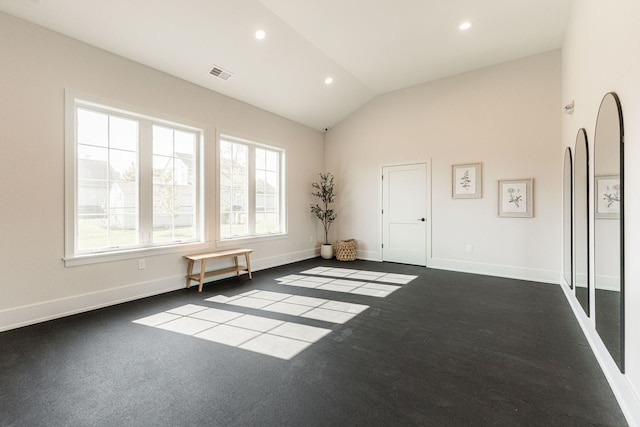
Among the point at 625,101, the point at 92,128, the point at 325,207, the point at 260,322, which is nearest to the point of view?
the point at 625,101

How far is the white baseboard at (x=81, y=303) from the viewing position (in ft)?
9.47

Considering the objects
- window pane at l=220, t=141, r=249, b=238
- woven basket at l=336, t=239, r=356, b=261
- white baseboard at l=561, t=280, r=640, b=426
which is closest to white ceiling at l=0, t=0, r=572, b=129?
window pane at l=220, t=141, r=249, b=238

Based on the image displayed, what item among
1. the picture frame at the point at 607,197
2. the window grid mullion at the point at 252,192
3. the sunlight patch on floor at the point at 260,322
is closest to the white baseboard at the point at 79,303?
the sunlight patch on floor at the point at 260,322

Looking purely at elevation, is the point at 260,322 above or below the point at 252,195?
below

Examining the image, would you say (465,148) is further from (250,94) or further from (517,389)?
(517,389)

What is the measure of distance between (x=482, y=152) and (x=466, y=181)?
539 mm

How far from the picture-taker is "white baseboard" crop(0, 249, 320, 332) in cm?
289

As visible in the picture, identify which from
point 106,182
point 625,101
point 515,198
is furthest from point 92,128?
point 515,198

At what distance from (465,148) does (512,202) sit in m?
1.19

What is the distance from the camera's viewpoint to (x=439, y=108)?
220 inches

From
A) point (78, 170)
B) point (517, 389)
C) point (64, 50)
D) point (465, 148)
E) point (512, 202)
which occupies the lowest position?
point (517, 389)

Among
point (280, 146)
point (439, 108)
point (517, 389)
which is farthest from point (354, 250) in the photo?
point (517, 389)

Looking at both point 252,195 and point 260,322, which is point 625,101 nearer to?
point 260,322

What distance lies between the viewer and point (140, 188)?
3883 mm
